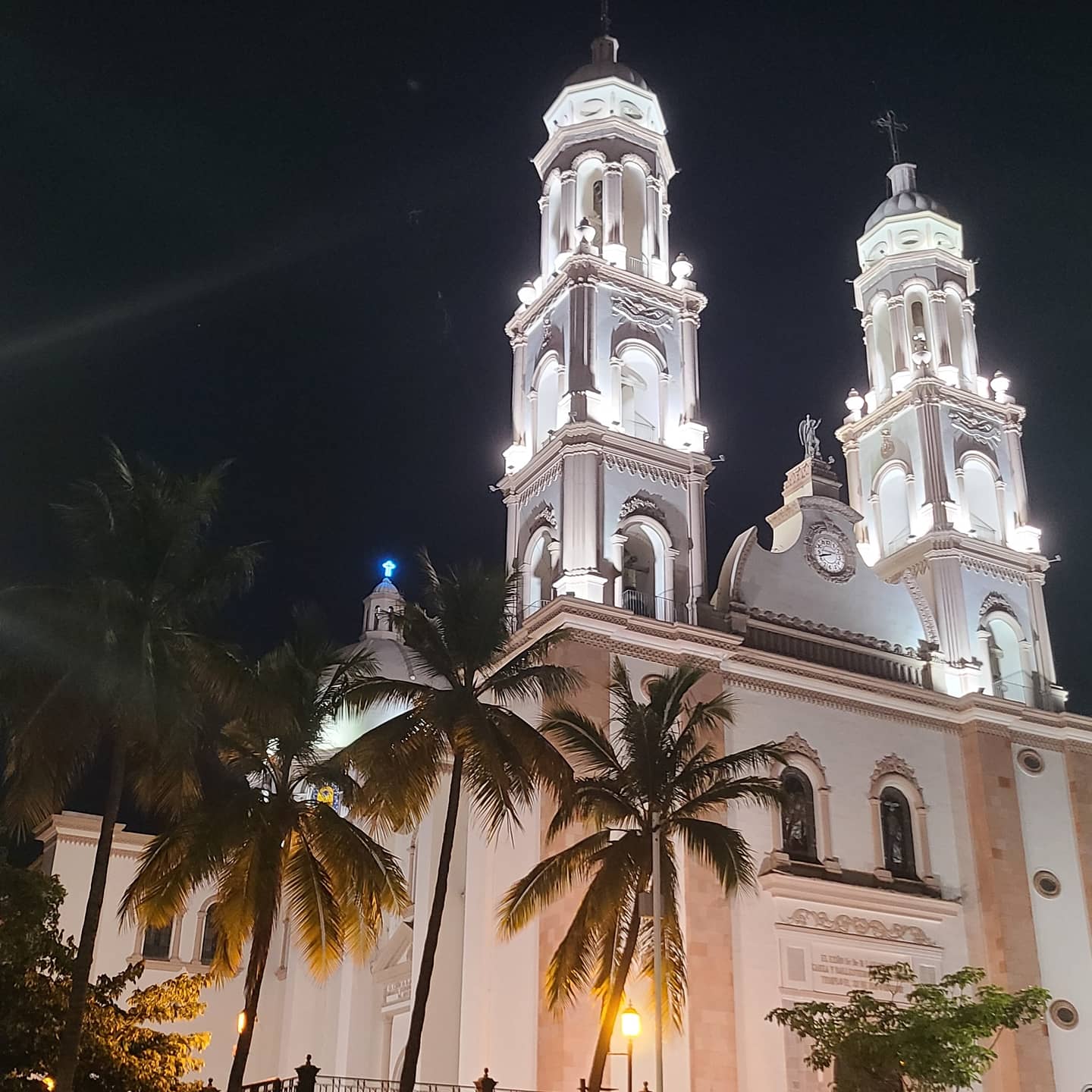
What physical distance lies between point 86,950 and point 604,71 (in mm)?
30753

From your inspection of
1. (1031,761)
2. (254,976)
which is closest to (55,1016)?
(254,976)

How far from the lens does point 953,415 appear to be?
42.0 meters

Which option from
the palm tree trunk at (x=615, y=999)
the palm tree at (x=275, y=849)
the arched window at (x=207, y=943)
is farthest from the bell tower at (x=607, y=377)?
the arched window at (x=207, y=943)

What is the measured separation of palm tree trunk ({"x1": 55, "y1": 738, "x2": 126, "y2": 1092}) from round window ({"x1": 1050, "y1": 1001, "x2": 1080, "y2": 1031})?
23.2 m

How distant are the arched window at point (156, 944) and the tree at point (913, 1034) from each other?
74.1ft

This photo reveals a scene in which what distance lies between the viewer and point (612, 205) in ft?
131

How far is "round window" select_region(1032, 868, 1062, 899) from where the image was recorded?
35.4 meters

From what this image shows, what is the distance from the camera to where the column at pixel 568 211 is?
1574 inches

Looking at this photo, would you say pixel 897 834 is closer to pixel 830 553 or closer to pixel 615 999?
pixel 830 553

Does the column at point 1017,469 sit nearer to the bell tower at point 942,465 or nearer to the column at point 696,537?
the bell tower at point 942,465

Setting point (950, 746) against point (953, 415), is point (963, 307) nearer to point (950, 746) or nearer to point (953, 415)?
point (953, 415)

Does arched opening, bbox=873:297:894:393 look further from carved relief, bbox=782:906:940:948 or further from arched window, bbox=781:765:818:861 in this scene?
carved relief, bbox=782:906:940:948

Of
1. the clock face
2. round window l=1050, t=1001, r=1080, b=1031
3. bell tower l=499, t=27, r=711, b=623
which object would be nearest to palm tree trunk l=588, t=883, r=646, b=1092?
bell tower l=499, t=27, r=711, b=623

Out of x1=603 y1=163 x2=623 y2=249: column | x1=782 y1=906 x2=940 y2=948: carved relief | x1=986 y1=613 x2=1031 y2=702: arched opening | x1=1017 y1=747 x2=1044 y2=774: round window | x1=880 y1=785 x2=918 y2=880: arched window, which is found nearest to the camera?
x1=782 y1=906 x2=940 y2=948: carved relief
